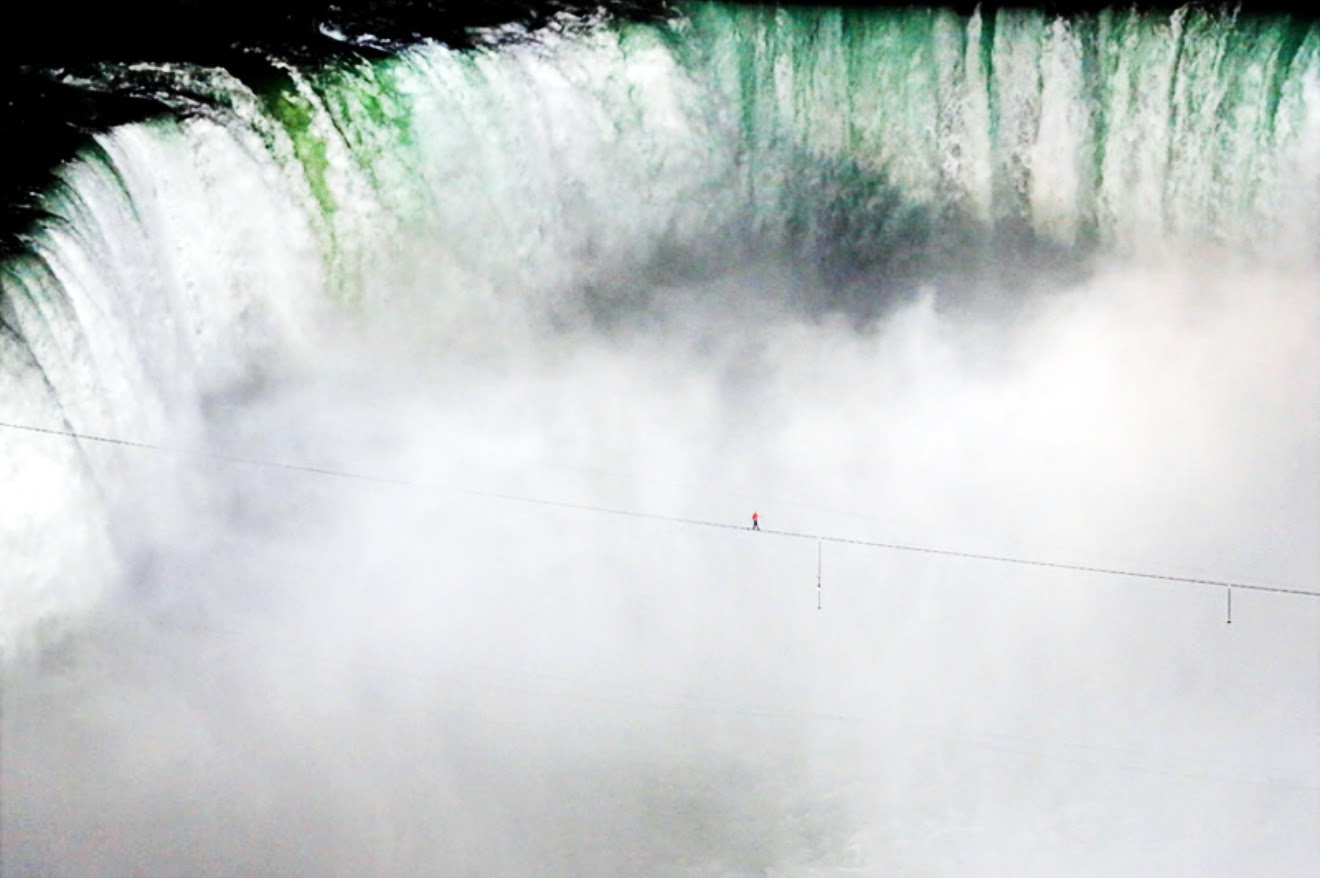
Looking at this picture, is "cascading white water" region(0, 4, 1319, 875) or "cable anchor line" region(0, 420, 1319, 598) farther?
"cable anchor line" region(0, 420, 1319, 598)

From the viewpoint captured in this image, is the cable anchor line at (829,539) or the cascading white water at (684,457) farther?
the cable anchor line at (829,539)

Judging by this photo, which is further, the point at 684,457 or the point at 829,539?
the point at 684,457

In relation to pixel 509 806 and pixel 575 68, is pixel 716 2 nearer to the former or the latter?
pixel 575 68

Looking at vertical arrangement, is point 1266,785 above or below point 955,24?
below

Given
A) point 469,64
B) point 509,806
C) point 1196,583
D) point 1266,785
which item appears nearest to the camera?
point 509,806

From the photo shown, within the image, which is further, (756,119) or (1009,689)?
(756,119)

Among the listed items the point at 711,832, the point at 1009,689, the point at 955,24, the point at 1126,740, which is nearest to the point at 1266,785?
the point at 1126,740

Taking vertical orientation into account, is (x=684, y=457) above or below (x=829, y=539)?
above

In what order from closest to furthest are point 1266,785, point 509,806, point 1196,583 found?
point 509,806
point 1266,785
point 1196,583
